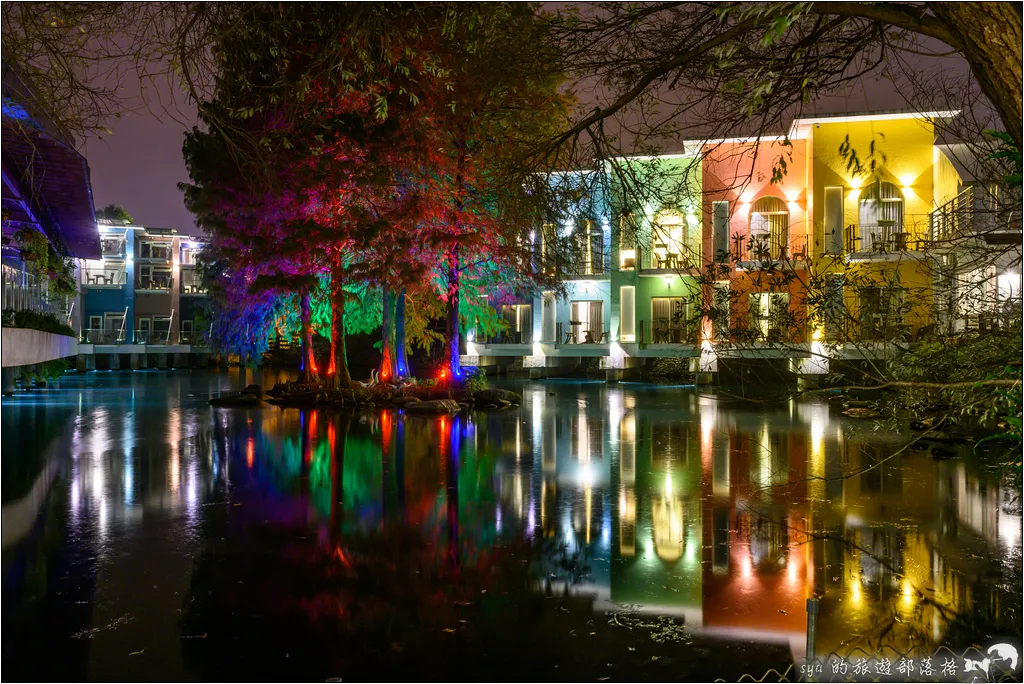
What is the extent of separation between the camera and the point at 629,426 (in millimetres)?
20938

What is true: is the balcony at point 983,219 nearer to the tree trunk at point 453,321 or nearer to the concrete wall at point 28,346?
the tree trunk at point 453,321

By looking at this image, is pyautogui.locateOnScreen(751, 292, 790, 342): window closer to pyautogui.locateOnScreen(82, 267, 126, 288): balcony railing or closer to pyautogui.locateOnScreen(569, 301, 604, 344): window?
pyautogui.locateOnScreen(569, 301, 604, 344): window

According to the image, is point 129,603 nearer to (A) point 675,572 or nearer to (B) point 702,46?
(A) point 675,572

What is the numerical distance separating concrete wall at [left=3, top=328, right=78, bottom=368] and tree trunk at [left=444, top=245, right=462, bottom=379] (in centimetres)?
1120

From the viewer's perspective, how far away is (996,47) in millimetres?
4684

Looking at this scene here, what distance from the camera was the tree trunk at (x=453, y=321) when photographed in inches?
1068

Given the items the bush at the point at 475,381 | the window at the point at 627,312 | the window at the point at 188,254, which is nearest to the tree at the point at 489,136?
the bush at the point at 475,381

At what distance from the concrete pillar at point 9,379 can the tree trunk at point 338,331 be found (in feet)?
35.1

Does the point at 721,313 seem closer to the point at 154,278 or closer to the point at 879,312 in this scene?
the point at 879,312

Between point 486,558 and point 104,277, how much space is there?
65.0 meters

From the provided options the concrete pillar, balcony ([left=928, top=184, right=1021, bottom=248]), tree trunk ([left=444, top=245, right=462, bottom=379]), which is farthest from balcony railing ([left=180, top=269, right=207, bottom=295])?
balcony ([left=928, top=184, right=1021, bottom=248])

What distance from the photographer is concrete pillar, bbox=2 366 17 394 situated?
2914cm

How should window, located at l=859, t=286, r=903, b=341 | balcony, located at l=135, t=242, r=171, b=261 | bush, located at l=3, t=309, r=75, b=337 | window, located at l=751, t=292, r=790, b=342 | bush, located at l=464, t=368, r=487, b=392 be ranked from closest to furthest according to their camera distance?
window, located at l=751, t=292, r=790, b=342
window, located at l=859, t=286, r=903, b=341
bush, located at l=3, t=309, r=75, b=337
bush, located at l=464, t=368, r=487, b=392
balcony, located at l=135, t=242, r=171, b=261

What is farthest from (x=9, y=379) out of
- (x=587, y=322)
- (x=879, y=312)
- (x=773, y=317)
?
(x=879, y=312)
